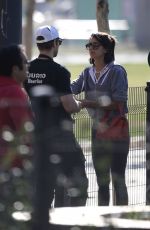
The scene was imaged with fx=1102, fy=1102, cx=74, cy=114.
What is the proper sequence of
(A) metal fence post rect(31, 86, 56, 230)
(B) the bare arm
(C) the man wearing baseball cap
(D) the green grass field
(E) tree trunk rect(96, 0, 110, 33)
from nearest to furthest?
(A) metal fence post rect(31, 86, 56, 230)
(C) the man wearing baseball cap
(B) the bare arm
(E) tree trunk rect(96, 0, 110, 33)
(D) the green grass field

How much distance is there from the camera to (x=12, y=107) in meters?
5.86

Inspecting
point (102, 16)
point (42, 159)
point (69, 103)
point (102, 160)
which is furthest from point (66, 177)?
point (102, 16)

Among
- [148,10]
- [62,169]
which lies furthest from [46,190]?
[148,10]

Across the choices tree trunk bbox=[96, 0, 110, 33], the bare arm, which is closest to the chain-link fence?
the bare arm

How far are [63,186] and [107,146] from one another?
0.52 metres

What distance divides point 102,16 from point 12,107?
755 cm

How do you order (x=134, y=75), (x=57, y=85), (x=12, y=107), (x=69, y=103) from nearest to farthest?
(x=12, y=107) → (x=69, y=103) → (x=57, y=85) → (x=134, y=75)

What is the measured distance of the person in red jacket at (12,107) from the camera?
503cm

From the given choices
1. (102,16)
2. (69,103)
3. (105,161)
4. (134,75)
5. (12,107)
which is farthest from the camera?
(134,75)

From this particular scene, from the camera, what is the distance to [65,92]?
8539mm

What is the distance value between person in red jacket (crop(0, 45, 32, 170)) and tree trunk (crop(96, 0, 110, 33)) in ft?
17.4

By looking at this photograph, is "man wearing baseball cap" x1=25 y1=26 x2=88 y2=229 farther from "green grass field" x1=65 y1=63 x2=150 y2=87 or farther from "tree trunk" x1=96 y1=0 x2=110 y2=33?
"green grass field" x1=65 y1=63 x2=150 y2=87

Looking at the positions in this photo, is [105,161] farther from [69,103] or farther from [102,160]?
[69,103]

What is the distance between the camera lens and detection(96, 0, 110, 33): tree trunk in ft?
42.7
